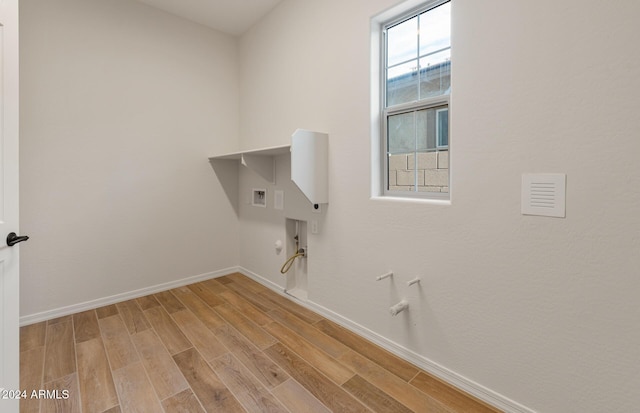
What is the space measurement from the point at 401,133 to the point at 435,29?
2.08 ft

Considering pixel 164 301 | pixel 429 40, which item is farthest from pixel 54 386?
pixel 429 40

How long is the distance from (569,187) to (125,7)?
3604 mm

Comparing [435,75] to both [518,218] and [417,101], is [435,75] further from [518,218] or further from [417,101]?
[518,218]

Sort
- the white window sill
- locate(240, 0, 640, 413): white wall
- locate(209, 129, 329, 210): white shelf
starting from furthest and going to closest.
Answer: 1. locate(209, 129, 329, 210): white shelf
2. the white window sill
3. locate(240, 0, 640, 413): white wall

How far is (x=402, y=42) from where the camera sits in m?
1.96

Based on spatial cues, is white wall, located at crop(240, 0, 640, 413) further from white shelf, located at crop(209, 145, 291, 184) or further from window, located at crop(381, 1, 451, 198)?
white shelf, located at crop(209, 145, 291, 184)

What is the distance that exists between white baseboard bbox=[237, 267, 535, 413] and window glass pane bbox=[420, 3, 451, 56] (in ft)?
→ 6.11

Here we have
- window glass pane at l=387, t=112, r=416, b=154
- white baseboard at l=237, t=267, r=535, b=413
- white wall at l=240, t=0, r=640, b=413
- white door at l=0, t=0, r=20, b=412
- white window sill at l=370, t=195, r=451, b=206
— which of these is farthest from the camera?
window glass pane at l=387, t=112, r=416, b=154

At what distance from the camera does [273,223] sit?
300 centimetres

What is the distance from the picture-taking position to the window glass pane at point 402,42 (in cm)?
190

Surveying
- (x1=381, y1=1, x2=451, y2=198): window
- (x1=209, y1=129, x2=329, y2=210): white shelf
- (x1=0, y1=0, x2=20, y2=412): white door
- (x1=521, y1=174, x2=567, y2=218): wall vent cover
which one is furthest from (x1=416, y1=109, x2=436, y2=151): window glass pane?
(x1=0, y1=0, x2=20, y2=412): white door

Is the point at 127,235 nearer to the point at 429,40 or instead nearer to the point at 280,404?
the point at 280,404

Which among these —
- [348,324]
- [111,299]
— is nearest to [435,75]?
[348,324]

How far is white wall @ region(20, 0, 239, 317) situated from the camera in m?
2.33
